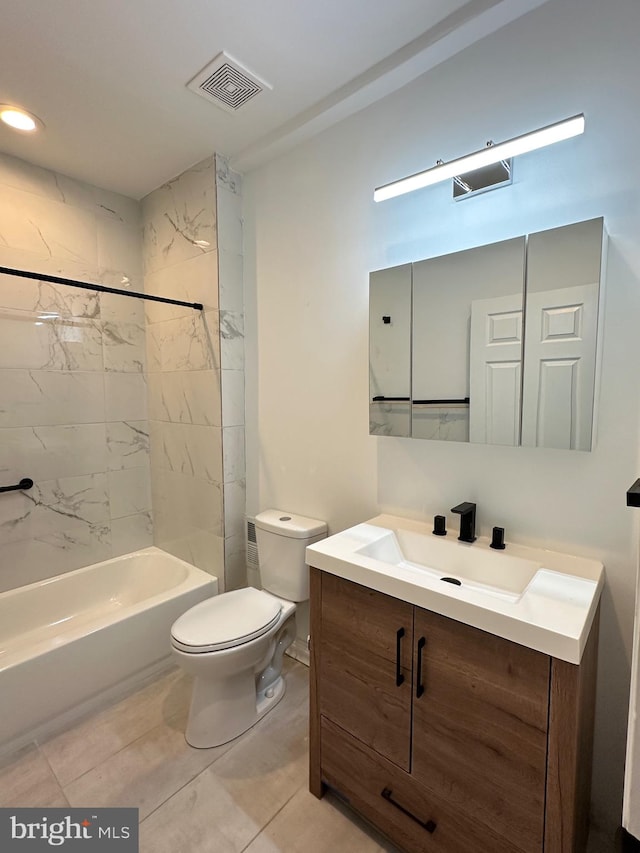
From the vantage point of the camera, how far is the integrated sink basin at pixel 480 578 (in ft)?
3.10

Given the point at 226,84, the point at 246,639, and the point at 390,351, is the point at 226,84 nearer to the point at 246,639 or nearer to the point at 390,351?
the point at 390,351

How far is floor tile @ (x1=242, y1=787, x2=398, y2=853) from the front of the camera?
4.20ft

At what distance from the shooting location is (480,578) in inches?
54.0

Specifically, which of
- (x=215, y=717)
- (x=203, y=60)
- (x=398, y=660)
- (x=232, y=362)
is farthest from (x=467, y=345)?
(x=215, y=717)

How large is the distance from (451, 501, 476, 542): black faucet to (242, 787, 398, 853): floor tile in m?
0.98

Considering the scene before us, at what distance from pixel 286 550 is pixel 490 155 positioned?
170 centimetres

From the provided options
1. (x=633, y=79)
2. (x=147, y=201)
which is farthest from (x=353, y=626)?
(x=147, y=201)

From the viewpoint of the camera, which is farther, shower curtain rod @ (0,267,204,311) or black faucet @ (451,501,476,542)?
shower curtain rod @ (0,267,204,311)

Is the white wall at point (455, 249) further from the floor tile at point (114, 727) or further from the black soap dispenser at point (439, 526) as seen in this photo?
the floor tile at point (114, 727)

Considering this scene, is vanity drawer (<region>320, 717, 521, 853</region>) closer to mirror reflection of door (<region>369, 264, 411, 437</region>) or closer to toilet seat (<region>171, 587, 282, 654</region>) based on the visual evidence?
toilet seat (<region>171, 587, 282, 654</region>)

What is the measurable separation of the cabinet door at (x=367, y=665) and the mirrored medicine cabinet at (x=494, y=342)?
2.07ft

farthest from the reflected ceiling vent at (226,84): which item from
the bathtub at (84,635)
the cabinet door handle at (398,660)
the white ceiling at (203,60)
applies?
the bathtub at (84,635)

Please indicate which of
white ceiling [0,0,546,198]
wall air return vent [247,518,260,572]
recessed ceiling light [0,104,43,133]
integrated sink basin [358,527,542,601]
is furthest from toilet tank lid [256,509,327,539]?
recessed ceiling light [0,104,43,133]

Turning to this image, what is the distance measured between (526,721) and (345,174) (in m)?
2.01
